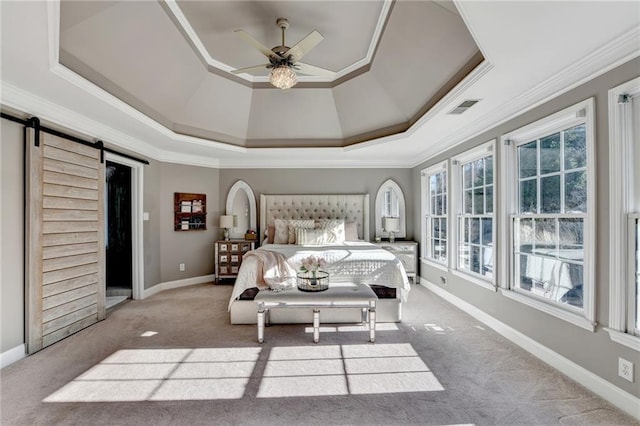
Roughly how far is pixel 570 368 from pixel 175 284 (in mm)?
5613

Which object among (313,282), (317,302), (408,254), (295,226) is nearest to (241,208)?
(295,226)

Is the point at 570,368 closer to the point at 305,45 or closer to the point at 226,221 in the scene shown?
the point at 305,45

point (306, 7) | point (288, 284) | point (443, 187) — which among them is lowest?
point (288, 284)

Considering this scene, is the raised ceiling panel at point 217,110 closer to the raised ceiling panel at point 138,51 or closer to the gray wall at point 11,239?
the raised ceiling panel at point 138,51

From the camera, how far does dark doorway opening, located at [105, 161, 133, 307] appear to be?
16.7ft

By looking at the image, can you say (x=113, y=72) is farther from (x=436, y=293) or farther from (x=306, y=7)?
(x=436, y=293)

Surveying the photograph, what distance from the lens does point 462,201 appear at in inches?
174

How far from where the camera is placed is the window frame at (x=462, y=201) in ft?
11.3

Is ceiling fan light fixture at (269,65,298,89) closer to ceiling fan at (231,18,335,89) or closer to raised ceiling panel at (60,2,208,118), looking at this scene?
ceiling fan at (231,18,335,89)

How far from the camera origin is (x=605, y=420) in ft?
6.14

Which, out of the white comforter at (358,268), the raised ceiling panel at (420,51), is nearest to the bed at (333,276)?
the white comforter at (358,268)

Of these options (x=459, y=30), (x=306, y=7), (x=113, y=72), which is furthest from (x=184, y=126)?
(x=459, y=30)

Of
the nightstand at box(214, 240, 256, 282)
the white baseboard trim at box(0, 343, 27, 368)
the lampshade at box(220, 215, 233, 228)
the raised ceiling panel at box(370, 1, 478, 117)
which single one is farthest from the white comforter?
the raised ceiling panel at box(370, 1, 478, 117)

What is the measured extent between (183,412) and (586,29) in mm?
3669
